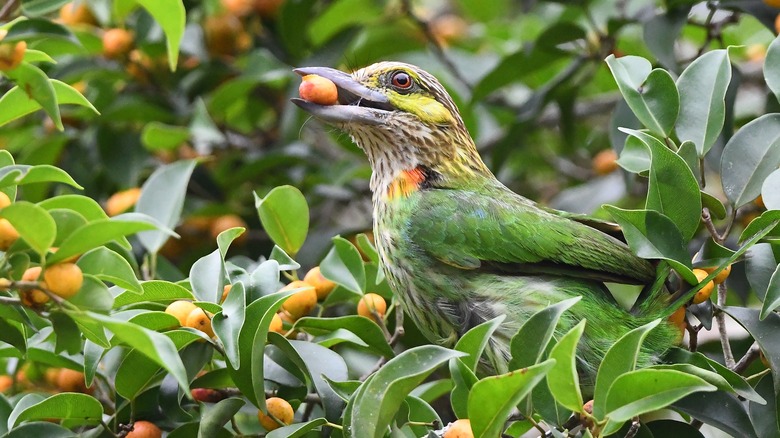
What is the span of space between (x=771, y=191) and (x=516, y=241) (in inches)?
30.8

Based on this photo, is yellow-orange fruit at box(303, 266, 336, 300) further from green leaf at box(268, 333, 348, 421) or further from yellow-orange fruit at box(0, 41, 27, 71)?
yellow-orange fruit at box(0, 41, 27, 71)

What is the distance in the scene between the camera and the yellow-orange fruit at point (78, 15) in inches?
158

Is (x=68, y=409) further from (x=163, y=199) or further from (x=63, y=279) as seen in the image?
(x=163, y=199)

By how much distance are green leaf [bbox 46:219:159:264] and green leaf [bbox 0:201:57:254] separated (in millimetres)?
36

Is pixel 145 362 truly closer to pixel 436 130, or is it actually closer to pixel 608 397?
pixel 608 397

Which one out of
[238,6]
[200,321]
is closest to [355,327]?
[200,321]

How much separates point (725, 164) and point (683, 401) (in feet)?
2.02

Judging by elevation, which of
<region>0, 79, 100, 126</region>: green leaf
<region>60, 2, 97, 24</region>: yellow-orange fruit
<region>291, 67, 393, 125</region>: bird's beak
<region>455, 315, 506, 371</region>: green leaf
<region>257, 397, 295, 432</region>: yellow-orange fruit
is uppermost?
<region>0, 79, 100, 126</region>: green leaf

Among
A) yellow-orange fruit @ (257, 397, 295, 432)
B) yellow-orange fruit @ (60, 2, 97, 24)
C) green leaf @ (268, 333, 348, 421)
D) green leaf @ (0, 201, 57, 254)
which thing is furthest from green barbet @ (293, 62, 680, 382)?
yellow-orange fruit @ (60, 2, 97, 24)

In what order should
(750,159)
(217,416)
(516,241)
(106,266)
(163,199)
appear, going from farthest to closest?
(163,199), (516,241), (750,159), (217,416), (106,266)

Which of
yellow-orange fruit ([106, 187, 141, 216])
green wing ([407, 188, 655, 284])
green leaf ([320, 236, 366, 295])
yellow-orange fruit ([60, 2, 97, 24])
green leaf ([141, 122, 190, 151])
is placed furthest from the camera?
yellow-orange fruit ([60, 2, 97, 24])

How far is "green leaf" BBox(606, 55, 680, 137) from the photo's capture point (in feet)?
7.91

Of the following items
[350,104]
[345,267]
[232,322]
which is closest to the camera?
[232,322]

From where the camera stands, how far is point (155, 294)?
7.14 feet
